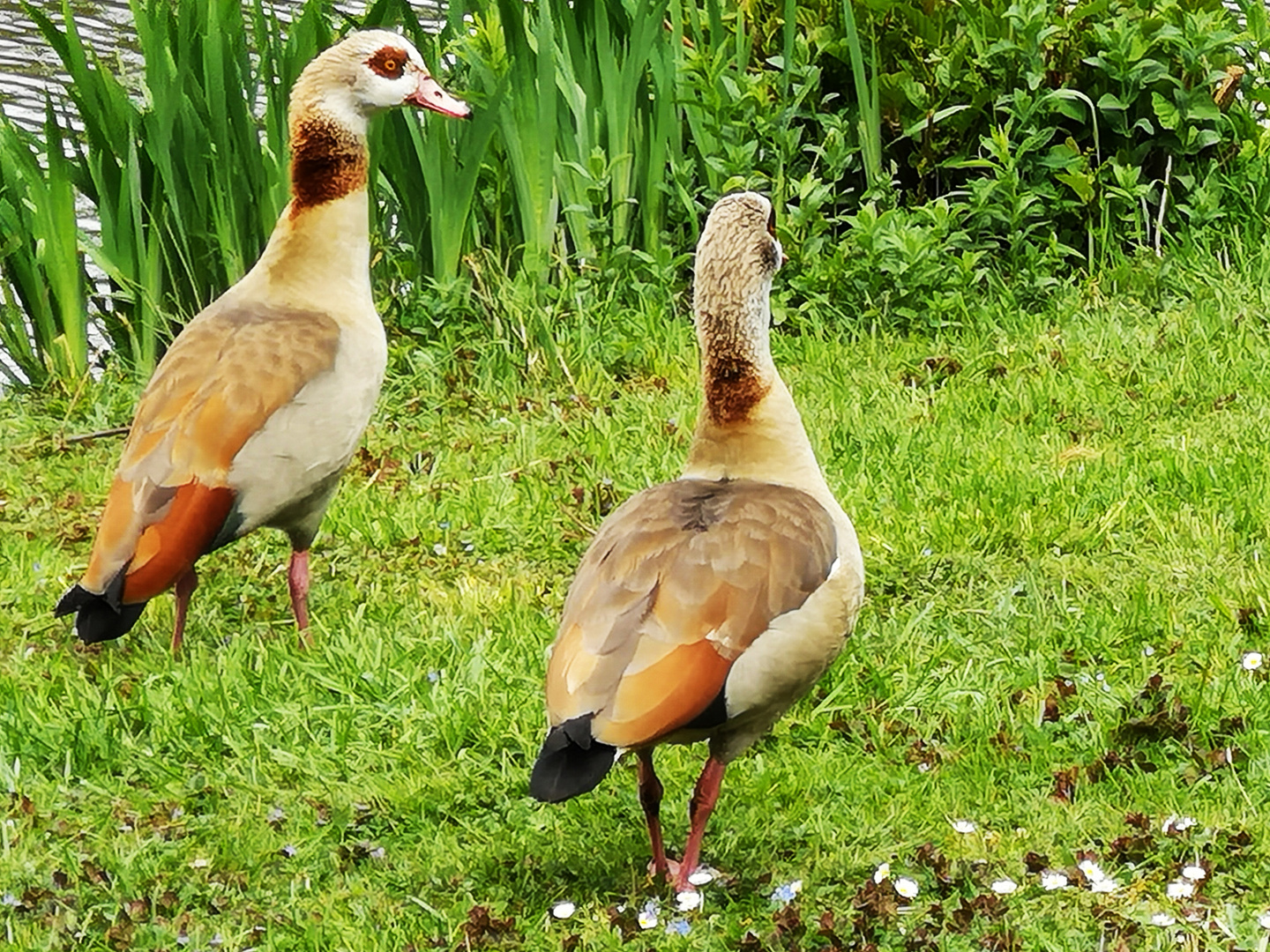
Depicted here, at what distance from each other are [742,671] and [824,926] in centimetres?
55

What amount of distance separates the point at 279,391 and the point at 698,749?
1488 millimetres

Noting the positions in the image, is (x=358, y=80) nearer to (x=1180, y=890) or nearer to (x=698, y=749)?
(x=698, y=749)

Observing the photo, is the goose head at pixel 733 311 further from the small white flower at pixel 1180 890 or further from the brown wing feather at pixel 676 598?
the small white flower at pixel 1180 890

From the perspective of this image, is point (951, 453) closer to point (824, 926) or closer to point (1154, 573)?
point (1154, 573)

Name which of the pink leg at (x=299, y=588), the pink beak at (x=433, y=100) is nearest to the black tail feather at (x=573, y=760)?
the pink leg at (x=299, y=588)

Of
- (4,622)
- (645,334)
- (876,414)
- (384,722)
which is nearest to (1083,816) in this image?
(384,722)

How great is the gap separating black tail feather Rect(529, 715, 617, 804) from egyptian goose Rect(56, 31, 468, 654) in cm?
179

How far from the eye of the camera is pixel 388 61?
5.54m

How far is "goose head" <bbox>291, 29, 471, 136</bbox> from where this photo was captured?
544cm

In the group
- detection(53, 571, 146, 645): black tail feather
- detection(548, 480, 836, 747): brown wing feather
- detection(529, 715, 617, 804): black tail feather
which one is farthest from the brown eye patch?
detection(529, 715, 617, 804): black tail feather

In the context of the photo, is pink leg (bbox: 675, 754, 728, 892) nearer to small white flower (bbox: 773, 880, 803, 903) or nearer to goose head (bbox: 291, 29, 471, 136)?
small white flower (bbox: 773, 880, 803, 903)

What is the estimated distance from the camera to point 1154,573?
5.22 meters

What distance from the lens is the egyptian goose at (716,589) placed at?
339cm

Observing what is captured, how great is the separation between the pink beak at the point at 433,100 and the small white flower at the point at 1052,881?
3053 millimetres
